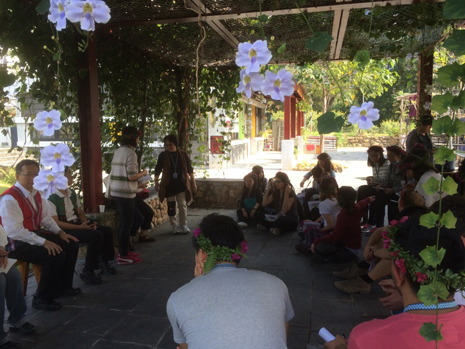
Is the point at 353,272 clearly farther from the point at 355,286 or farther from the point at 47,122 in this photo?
the point at 47,122

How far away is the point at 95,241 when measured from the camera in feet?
13.7

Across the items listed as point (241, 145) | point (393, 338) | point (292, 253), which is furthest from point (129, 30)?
point (241, 145)

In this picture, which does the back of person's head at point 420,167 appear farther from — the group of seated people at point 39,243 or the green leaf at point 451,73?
the green leaf at point 451,73

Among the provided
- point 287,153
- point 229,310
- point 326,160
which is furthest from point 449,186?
point 287,153

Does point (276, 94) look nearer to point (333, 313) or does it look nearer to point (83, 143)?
point (333, 313)

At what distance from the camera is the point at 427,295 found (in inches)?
40.6

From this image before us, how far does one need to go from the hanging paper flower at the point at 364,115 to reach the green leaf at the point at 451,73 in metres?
0.18

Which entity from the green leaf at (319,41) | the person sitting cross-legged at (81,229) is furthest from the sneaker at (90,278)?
the green leaf at (319,41)

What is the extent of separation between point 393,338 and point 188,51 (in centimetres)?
536

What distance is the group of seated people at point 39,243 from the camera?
3129 mm

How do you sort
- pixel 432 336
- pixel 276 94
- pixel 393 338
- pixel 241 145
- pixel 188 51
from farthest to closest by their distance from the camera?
pixel 241 145 < pixel 188 51 < pixel 393 338 < pixel 276 94 < pixel 432 336

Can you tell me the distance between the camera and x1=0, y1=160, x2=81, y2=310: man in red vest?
3.35 metres

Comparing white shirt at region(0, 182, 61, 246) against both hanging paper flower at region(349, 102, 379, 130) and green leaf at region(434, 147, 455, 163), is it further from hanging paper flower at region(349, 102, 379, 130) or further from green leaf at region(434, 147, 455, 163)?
green leaf at region(434, 147, 455, 163)

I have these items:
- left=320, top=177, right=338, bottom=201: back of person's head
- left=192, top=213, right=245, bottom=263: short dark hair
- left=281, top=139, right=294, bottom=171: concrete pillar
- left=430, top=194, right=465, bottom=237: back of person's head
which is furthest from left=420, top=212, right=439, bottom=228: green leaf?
left=281, top=139, right=294, bottom=171: concrete pillar
